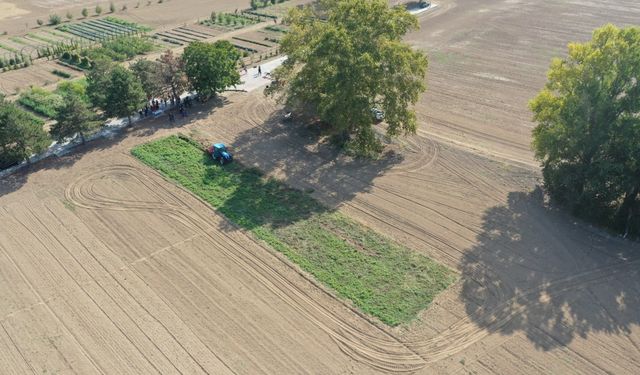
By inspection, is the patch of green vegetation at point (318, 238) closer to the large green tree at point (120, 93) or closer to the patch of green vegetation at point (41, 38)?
the large green tree at point (120, 93)

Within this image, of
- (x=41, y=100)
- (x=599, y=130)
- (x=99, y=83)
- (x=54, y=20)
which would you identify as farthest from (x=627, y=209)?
(x=54, y=20)

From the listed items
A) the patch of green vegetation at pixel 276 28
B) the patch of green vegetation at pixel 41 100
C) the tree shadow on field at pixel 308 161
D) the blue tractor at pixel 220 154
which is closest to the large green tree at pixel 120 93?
the patch of green vegetation at pixel 41 100

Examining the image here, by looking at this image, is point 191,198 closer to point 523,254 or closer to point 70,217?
point 70,217

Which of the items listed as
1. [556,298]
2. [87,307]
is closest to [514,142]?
[556,298]

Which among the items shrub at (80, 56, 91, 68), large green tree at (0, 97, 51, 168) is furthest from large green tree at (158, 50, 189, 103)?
shrub at (80, 56, 91, 68)

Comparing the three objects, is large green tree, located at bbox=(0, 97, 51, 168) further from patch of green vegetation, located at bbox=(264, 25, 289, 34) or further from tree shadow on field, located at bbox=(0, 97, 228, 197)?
patch of green vegetation, located at bbox=(264, 25, 289, 34)

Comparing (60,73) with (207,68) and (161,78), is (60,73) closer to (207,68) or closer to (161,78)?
(161,78)
